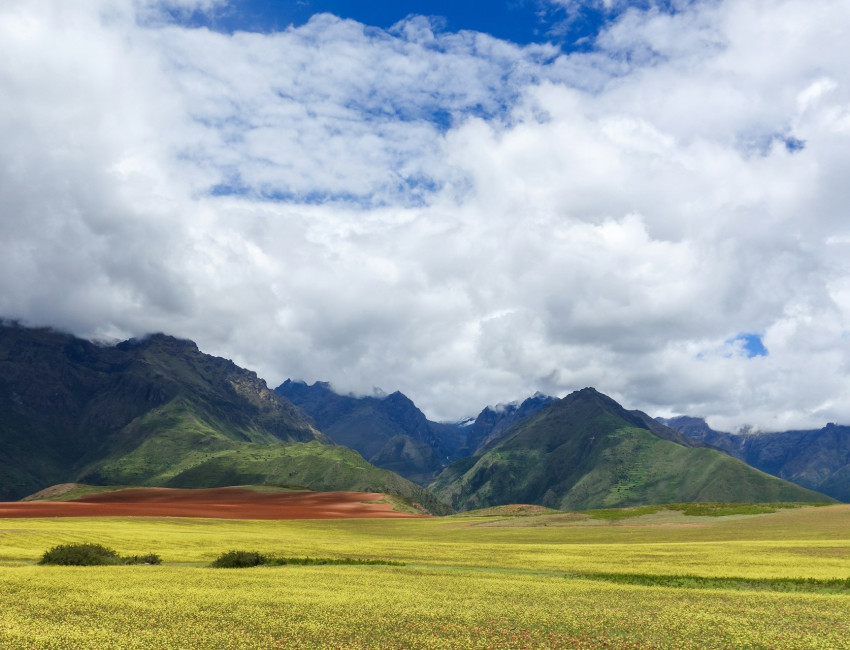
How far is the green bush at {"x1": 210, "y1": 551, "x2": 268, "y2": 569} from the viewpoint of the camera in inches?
2035

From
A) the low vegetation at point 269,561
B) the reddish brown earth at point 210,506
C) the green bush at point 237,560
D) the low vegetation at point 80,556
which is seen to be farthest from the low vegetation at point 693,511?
the low vegetation at point 80,556

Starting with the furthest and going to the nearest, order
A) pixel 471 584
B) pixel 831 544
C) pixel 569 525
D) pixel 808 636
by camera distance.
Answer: pixel 569 525 < pixel 831 544 < pixel 471 584 < pixel 808 636

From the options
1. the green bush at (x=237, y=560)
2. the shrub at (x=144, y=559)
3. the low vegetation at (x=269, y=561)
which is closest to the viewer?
the green bush at (x=237, y=560)

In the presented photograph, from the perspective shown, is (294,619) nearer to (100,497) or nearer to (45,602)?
(45,602)

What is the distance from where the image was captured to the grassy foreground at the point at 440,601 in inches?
1040

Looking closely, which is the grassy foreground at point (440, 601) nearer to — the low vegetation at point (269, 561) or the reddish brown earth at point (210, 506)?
the low vegetation at point (269, 561)

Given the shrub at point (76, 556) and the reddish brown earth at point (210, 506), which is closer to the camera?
the shrub at point (76, 556)

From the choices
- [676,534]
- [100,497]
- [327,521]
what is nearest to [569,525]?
[676,534]

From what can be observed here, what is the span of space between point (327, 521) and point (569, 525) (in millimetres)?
54896

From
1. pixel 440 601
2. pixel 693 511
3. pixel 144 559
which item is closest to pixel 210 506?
pixel 144 559

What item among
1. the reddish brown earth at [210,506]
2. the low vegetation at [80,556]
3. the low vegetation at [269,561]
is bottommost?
the reddish brown earth at [210,506]

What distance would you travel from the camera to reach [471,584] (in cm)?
4172

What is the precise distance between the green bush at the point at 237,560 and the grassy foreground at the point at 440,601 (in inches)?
186

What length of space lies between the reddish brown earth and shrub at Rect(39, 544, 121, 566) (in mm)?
73298
